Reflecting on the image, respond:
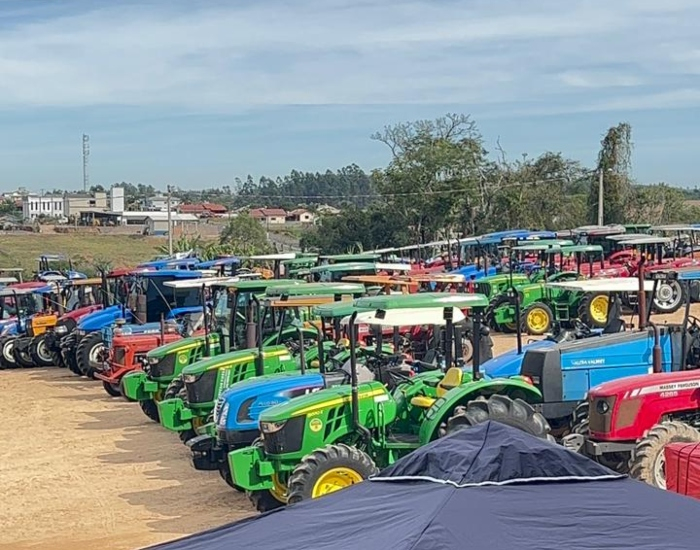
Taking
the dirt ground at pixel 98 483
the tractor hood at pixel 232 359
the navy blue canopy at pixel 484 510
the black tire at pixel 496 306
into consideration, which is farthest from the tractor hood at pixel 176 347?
the navy blue canopy at pixel 484 510

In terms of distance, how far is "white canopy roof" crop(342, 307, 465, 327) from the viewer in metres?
10.6

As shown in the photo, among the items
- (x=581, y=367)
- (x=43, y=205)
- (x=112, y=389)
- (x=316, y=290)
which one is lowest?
(x=112, y=389)

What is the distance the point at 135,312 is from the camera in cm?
2362

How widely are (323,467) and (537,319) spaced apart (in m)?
14.3

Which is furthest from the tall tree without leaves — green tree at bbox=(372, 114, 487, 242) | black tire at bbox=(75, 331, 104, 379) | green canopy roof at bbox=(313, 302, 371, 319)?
green canopy roof at bbox=(313, 302, 371, 319)

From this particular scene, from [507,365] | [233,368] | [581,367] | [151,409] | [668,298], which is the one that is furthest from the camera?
[668,298]

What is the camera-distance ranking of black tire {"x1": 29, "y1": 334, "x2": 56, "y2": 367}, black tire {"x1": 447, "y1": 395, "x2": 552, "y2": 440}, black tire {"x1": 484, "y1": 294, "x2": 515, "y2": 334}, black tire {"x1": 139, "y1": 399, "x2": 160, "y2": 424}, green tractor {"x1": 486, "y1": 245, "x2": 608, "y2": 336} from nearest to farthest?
1. black tire {"x1": 447, "y1": 395, "x2": 552, "y2": 440}
2. black tire {"x1": 139, "y1": 399, "x2": 160, "y2": 424}
3. green tractor {"x1": 486, "y1": 245, "x2": 608, "y2": 336}
4. black tire {"x1": 484, "y1": 294, "x2": 515, "y2": 334}
5. black tire {"x1": 29, "y1": 334, "x2": 56, "y2": 367}

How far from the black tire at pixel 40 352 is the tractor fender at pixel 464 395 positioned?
671 inches

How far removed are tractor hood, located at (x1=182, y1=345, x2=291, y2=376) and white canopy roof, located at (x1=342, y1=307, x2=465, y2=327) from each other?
356cm

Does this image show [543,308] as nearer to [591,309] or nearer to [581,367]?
[591,309]

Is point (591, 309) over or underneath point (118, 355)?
over

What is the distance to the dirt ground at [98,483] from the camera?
11047 millimetres

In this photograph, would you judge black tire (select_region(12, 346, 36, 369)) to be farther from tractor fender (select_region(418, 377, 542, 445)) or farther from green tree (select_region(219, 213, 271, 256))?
green tree (select_region(219, 213, 271, 256))

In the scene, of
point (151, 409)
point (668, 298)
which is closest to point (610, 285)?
point (151, 409)
